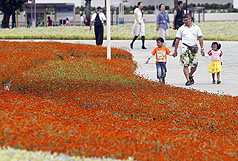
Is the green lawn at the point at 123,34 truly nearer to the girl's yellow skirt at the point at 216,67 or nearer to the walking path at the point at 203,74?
the walking path at the point at 203,74

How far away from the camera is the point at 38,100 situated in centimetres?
857

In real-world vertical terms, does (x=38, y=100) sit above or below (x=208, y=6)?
below

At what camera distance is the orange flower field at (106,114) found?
5.04m

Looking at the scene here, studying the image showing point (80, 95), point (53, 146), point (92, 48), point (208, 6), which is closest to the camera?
point (53, 146)

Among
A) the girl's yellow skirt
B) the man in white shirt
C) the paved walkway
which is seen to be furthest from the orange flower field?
the girl's yellow skirt

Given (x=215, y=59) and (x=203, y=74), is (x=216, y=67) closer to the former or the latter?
(x=215, y=59)

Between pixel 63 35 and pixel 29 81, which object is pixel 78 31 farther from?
pixel 29 81

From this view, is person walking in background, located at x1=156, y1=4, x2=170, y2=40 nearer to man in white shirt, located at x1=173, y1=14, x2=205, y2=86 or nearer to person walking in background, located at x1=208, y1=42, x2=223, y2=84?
person walking in background, located at x1=208, y1=42, x2=223, y2=84

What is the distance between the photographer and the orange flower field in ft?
16.5

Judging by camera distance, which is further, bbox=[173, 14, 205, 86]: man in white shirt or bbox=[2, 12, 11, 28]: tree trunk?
bbox=[2, 12, 11, 28]: tree trunk

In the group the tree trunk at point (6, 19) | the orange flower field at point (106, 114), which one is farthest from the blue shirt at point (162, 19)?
the tree trunk at point (6, 19)

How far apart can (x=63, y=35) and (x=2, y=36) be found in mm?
4260

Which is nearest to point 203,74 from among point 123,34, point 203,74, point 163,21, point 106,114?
point 203,74

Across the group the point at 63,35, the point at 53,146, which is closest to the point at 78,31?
the point at 63,35
